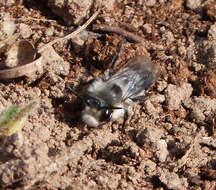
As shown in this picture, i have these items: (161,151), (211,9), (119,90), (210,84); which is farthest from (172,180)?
(211,9)

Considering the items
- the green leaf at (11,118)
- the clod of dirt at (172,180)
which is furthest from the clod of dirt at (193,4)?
the green leaf at (11,118)

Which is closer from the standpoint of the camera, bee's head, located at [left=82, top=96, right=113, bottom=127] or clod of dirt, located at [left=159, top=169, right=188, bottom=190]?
clod of dirt, located at [left=159, top=169, right=188, bottom=190]

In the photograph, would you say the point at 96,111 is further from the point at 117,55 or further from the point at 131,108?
the point at 117,55

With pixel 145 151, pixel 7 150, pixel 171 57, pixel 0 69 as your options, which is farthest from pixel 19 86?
pixel 171 57

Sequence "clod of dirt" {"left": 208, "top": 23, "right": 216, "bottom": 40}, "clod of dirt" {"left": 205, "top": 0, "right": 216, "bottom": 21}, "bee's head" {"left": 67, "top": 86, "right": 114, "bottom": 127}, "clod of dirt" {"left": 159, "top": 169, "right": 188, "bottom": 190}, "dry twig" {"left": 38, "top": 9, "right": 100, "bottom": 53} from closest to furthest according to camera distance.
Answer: "clod of dirt" {"left": 159, "top": 169, "right": 188, "bottom": 190}, "bee's head" {"left": 67, "top": 86, "right": 114, "bottom": 127}, "dry twig" {"left": 38, "top": 9, "right": 100, "bottom": 53}, "clod of dirt" {"left": 208, "top": 23, "right": 216, "bottom": 40}, "clod of dirt" {"left": 205, "top": 0, "right": 216, "bottom": 21}

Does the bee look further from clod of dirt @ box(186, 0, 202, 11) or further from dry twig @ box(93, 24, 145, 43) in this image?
clod of dirt @ box(186, 0, 202, 11)

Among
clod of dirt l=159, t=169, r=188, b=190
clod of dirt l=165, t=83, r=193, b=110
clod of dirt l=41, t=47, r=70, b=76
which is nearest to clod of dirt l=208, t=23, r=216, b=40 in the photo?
clod of dirt l=165, t=83, r=193, b=110
